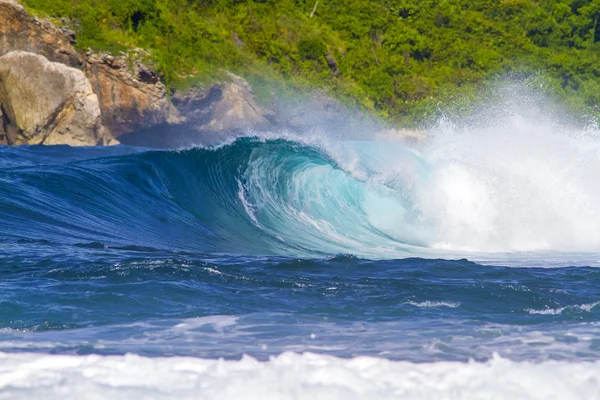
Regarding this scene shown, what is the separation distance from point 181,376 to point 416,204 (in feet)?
36.2

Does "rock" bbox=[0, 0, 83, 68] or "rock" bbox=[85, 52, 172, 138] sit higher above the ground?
"rock" bbox=[0, 0, 83, 68]

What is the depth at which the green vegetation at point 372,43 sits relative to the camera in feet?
133

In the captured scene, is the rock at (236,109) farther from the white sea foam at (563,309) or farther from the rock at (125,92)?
the white sea foam at (563,309)

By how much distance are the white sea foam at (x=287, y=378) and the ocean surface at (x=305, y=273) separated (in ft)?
0.05

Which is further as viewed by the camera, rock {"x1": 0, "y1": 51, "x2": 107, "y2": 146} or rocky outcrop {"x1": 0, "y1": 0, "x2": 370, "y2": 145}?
rocky outcrop {"x1": 0, "y1": 0, "x2": 370, "y2": 145}

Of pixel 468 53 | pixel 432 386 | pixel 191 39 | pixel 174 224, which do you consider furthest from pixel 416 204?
pixel 468 53

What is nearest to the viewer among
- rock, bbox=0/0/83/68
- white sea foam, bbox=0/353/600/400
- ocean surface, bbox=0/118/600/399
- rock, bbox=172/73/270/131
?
white sea foam, bbox=0/353/600/400

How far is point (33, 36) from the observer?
1321 inches

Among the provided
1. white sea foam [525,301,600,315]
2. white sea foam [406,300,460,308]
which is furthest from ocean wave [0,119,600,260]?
white sea foam [525,301,600,315]

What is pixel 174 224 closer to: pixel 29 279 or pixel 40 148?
pixel 29 279

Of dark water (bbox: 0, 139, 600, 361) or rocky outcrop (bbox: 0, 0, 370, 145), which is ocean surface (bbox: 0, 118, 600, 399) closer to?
dark water (bbox: 0, 139, 600, 361)

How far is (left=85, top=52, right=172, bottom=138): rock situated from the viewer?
35.2 metres

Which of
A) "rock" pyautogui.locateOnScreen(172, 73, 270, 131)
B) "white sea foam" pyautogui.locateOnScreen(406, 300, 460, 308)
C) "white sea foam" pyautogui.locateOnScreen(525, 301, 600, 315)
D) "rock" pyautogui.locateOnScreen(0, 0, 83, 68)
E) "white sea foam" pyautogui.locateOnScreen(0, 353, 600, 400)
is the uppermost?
"rock" pyautogui.locateOnScreen(0, 0, 83, 68)

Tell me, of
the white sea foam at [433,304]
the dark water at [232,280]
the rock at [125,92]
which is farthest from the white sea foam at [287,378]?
the rock at [125,92]
